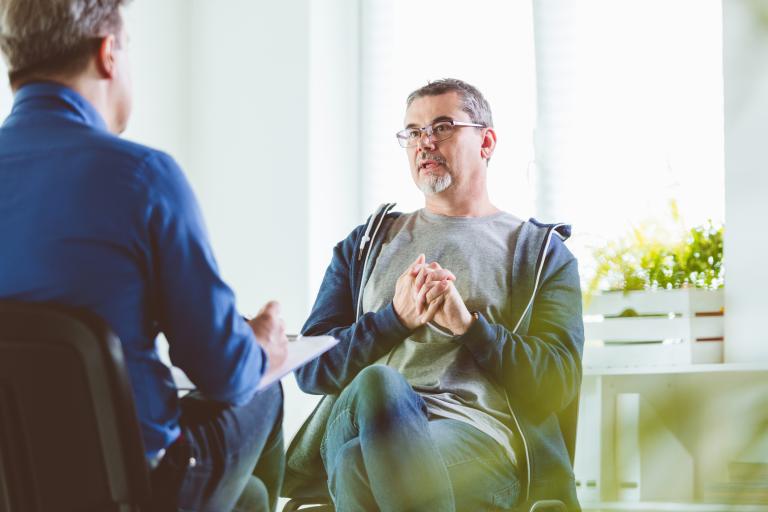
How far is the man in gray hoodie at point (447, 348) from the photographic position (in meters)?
1.68

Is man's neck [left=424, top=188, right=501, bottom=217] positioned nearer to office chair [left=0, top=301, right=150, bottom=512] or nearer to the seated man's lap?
the seated man's lap

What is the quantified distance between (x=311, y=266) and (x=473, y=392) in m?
1.57

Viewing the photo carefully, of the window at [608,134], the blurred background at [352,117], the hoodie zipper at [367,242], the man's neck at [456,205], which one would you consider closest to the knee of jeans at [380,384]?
the hoodie zipper at [367,242]

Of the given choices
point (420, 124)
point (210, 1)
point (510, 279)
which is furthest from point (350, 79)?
point (510, 279)

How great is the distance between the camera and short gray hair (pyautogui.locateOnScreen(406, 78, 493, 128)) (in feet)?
7.52

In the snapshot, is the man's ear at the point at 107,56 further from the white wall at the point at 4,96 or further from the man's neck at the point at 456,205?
the white wall at the point at 4,96

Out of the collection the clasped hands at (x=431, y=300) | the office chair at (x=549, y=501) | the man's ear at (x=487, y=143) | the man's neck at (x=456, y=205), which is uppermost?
the man's ear at (x=487, y=143)

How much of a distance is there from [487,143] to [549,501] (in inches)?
38.6

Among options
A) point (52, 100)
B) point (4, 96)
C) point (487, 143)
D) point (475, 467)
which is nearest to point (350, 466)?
point (475, 467)

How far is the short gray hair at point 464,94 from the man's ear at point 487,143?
0.06 feet

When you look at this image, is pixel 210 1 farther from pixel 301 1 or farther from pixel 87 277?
pixel 87 277

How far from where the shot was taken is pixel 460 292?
2076 millimetres

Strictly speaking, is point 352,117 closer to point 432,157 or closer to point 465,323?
point 432,157

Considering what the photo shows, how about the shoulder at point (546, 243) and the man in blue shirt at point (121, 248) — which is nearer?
the man in blue shirt at point (121, 248)
